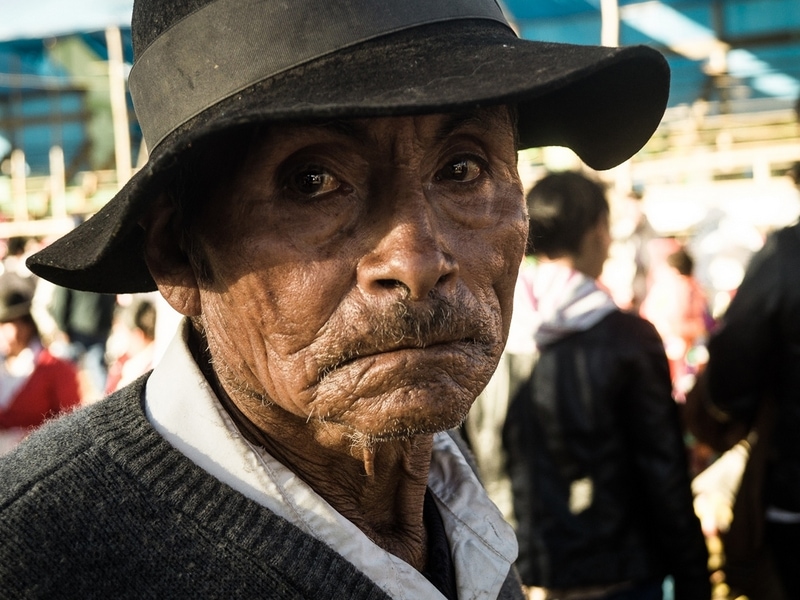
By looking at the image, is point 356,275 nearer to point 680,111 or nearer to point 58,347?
point 58,347

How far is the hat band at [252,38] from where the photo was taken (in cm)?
128

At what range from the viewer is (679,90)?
11.3 m

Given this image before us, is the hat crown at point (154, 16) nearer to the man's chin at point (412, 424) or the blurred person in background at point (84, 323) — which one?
the man's chin at point (412, 424)

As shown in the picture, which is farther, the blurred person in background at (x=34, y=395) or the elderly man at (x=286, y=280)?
the blurred person in background at (x=34, y=395)

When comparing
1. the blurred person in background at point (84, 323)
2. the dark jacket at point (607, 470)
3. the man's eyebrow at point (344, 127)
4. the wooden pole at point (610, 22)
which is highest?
the man's eyebrow at point (344, 127)

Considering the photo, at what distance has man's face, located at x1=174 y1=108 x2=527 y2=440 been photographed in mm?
1315

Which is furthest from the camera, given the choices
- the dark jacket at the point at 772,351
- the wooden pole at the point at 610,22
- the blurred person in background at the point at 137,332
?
the wooden pole at the point at 610,22

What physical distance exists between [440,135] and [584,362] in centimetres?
207

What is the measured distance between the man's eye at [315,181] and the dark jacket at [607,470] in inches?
84.5

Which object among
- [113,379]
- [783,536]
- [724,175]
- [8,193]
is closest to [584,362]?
[783,536]

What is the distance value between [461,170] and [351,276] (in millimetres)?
291

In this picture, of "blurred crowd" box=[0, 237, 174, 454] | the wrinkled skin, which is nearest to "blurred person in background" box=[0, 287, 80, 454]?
"blurred crowd" box=[0, 237, 174, 454]

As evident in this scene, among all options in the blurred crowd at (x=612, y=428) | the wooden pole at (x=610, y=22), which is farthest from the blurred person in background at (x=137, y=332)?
the wooden pole at (x=610, y=22)

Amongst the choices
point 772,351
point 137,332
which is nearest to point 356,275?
point 772,351
